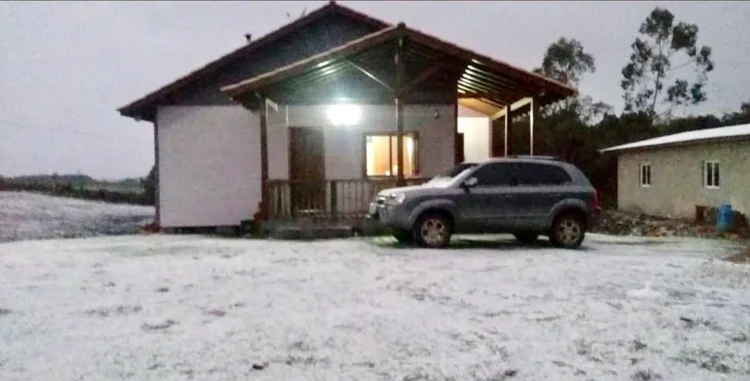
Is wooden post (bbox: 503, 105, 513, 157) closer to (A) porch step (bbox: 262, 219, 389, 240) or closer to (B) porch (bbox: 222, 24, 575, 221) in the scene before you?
(B) porch (bbox: 222, 24, 575, 221)

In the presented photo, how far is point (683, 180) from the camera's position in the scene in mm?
23531

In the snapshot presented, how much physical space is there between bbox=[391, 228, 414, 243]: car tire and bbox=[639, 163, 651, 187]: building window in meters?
16.2

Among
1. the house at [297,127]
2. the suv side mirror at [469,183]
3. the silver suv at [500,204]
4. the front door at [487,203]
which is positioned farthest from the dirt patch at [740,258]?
the house at [297,127]

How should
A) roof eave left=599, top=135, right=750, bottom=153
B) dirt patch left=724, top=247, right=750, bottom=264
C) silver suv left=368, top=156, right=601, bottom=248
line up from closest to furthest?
dirt patch left=724, top=247, right=750, bottom=264 → silver suv left=368, top=156, right=601, bottom=248 → roof eave left=599, top=135, right=750, bottom=153

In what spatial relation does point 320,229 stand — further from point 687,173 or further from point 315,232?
point 687,173

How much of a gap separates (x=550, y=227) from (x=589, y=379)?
8012 mm

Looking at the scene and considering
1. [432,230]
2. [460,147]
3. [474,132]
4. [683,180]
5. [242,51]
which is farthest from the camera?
[683,180]

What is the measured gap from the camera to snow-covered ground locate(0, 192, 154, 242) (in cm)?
1305

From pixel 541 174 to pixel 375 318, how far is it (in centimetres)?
713

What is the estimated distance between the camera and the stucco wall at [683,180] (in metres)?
20.4

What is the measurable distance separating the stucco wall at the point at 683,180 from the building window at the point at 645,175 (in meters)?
0.20

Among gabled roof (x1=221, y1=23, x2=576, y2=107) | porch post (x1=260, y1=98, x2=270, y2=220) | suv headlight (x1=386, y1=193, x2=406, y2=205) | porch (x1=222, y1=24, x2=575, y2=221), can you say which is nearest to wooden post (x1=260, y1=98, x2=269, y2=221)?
porch post (x1=260, y1=98, x2=270, y2=220)

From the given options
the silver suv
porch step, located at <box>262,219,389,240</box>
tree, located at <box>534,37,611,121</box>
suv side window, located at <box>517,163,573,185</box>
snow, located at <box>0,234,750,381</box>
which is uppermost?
tree, located at <box>534,37,611,121</box>

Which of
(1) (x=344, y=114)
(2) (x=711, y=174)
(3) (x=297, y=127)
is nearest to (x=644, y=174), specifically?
(2) (x=711, y=174)
